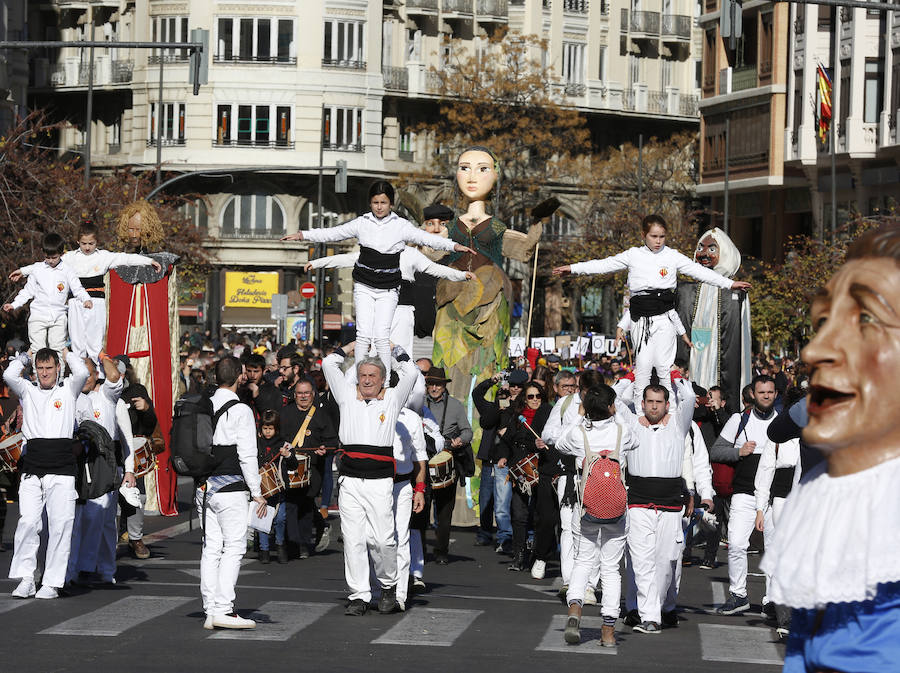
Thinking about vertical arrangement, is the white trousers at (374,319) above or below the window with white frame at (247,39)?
below

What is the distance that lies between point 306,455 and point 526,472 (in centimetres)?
230

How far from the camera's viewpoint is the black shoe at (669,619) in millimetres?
14688

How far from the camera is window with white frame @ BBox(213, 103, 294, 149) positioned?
71438 mm

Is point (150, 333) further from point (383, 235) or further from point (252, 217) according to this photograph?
point (252, 217)

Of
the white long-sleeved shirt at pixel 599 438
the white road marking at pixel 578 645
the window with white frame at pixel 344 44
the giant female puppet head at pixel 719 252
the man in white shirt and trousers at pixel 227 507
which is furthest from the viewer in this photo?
the window with white frame at pixel 344 44

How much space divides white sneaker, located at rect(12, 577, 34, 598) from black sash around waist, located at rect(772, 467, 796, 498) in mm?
5869

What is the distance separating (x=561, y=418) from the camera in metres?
15.5

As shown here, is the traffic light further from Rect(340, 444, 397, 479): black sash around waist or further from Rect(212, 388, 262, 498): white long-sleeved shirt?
Rect(212, 388, 262, 498): white long-sleeved shirt

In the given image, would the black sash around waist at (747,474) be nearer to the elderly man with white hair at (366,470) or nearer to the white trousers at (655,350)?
the white trousers at (655,350)

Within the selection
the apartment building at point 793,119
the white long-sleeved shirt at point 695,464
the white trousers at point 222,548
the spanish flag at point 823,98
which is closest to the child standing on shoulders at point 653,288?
the white long-sleeved shirt at point 695,464

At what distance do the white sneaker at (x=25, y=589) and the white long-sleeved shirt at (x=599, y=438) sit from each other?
4.47 metres

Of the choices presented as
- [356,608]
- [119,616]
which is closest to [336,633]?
[356,608]

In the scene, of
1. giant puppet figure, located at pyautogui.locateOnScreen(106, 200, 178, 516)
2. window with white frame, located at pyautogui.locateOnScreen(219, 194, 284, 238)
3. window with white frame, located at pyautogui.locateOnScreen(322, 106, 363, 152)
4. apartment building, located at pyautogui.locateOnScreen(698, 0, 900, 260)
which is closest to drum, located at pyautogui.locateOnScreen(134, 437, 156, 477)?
giant puppet figure, located at pyautogui.locateOnScreen(106, 200, 178, 516)

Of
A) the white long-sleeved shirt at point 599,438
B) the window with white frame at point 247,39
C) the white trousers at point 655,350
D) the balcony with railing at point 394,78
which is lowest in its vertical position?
the white long-sleeved shirt at point 599,438
